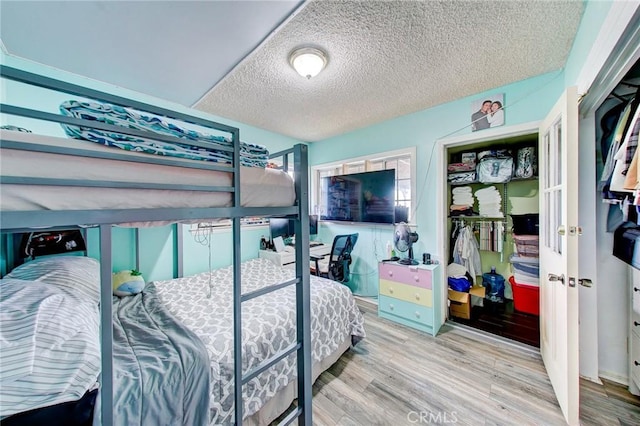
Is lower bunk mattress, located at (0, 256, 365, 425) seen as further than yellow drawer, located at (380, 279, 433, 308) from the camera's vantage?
No

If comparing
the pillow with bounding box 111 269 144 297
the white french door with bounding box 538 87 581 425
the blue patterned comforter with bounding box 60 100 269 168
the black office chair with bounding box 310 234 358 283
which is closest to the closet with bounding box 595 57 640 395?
the white french door with bounding box 538 87 581 425

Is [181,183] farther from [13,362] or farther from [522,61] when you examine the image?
[522,61]

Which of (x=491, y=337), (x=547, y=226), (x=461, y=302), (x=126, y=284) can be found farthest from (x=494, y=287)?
(x=126, y=284)

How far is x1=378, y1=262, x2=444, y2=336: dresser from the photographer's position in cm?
236

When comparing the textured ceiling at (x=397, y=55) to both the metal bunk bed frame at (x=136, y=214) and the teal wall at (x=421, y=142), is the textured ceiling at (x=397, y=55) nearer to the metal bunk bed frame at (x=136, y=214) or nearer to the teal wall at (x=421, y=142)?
the teal wall at (x=421, y=142)

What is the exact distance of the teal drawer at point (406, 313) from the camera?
237cm

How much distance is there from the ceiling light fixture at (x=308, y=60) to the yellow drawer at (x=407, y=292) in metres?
2.33

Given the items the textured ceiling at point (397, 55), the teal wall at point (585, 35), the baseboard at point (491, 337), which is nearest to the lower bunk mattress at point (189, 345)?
the baseboard at point (491, 337)

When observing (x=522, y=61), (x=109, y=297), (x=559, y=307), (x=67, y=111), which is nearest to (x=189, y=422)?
(x=109, y=297)

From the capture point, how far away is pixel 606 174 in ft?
4.87

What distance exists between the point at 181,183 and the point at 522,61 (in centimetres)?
270

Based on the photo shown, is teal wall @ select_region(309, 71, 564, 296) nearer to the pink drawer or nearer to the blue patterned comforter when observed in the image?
the pink drawer

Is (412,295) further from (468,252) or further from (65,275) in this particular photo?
(65,275)

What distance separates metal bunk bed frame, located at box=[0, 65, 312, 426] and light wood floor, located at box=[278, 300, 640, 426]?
0.47 m
